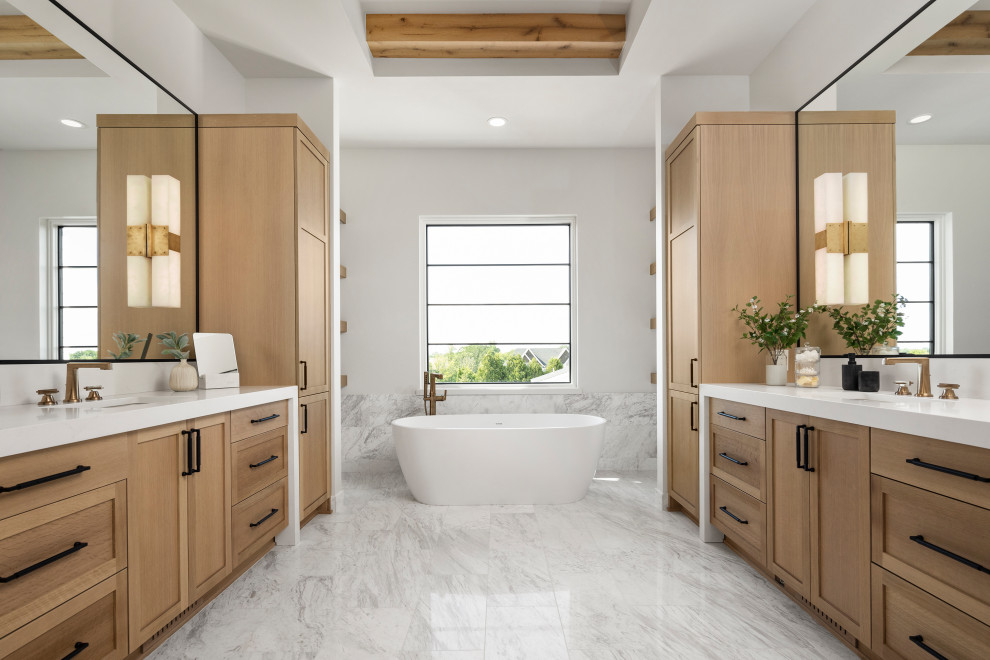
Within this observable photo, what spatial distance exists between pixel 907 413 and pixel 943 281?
855 mm

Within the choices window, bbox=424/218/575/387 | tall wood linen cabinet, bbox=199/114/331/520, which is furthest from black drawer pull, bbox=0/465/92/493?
window, bbox=424/218/575/387

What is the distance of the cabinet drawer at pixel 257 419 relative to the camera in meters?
2.28

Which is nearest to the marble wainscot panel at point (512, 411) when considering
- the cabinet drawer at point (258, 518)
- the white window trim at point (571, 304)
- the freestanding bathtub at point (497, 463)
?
the white window trim at point (571, 304)

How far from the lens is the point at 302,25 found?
9.40ft

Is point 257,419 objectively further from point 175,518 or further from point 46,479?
point 46,479

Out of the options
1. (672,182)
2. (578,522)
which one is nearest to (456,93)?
(672,182)

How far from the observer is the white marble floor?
1.85 metres

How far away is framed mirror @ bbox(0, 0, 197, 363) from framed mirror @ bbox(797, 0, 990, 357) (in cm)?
309

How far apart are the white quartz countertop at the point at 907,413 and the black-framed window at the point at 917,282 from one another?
0.79 ft

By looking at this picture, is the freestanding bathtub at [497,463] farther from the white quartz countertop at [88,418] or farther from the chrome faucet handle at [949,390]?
the chrome faucet handle at [949,390]

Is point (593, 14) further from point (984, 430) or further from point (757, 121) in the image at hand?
point (984, 430)

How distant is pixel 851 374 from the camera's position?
7.82 ft

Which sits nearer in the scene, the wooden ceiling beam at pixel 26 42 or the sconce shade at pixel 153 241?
the wooden ceiling beam at pixel 26 42

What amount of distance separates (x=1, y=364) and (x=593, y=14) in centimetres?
322
